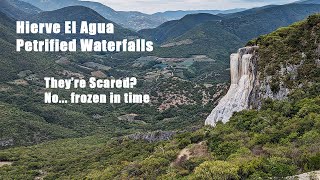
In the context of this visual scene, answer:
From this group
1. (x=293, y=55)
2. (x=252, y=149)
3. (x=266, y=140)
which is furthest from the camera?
(x=293, y=55)

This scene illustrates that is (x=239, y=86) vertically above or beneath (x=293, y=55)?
beneath

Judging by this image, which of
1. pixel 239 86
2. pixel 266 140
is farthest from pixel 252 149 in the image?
pixel 239 86

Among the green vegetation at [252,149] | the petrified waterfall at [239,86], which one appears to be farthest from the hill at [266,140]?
the petrified waterfall at [239,86]

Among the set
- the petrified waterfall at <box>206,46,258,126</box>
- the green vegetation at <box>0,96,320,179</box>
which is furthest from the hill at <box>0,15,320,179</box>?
the petrified waterfall at <box>206,46,258,126</box>

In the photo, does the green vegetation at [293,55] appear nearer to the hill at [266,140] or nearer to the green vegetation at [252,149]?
the hill at [266,140]

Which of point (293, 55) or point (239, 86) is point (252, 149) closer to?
point (239, 86)

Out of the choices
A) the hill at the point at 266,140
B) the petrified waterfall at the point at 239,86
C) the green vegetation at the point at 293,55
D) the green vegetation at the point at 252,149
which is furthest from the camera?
the petrified waterfall at the point at 239,86

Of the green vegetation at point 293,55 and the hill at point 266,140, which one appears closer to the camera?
the hill at point 266,140

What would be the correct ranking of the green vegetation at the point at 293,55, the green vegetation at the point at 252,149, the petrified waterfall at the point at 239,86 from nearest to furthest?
the green vegetation at the point at 252,149 < the green vegetation at the point at 293,55 < the petrified waterfall at the point at 239,86
